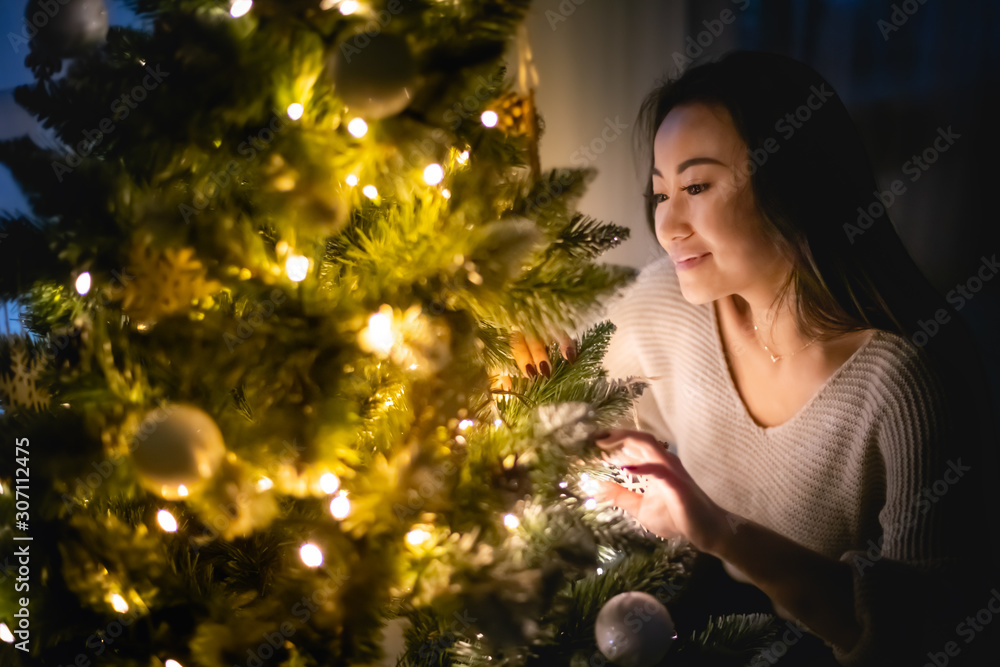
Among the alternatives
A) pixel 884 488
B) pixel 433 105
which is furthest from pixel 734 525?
pixel 433 105

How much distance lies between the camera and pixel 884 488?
86 centimetres

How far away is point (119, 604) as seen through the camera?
0.72 metres

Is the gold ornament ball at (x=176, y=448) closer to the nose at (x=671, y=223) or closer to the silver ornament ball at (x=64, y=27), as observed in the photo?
the silver ornament ball at (x=64, y=27)

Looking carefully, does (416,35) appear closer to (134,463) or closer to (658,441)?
(134,463)

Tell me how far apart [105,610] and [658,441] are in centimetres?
77

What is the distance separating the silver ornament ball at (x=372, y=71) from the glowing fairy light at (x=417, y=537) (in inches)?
18.0

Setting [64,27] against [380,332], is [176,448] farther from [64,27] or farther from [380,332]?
[64,27]

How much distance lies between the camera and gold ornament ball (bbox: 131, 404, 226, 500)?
604 millimetres

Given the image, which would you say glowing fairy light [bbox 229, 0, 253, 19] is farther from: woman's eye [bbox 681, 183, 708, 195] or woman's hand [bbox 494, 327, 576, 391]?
woman's eye [bbox 681, 183, 708, 195]
